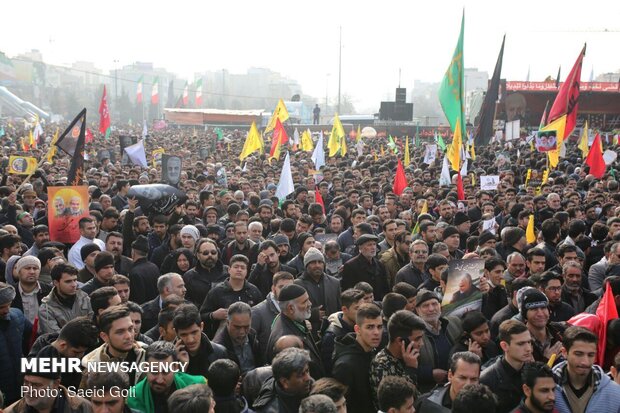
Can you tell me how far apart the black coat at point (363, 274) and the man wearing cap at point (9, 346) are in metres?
3.33

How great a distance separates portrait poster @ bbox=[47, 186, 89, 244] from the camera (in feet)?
29.7

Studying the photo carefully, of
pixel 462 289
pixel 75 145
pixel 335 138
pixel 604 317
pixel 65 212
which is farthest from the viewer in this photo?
pixel 335 138

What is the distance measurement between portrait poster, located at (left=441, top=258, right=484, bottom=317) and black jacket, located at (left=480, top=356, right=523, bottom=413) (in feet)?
4.96

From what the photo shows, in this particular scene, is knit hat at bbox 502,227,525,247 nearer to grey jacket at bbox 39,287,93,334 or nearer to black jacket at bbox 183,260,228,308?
black jacket at bbox 183,260,228,308

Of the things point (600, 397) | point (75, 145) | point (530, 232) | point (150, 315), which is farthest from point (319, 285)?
point (75, 145)

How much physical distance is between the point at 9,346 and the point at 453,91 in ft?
30.9

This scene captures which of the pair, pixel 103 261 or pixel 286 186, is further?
pixel 286 186

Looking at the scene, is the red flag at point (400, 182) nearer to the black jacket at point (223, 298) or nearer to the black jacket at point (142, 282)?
the black jacket at point (142, 282)

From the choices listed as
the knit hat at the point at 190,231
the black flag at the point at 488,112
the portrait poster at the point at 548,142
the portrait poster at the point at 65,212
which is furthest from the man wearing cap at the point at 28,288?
the portrait poster at the point at 548,142

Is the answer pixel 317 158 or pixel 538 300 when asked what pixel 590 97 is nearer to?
Answer: pixel 317 158

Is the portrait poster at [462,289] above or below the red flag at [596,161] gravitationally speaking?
below

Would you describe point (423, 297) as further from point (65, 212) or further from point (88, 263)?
point (65, 212)

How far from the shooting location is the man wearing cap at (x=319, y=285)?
22.6 ft

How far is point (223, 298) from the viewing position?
661cm
